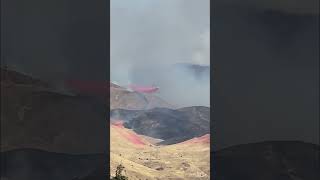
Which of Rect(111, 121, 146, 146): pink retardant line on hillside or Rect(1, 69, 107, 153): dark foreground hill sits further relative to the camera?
Rect(111, 121, 146, 146): pink retardant line on hillside

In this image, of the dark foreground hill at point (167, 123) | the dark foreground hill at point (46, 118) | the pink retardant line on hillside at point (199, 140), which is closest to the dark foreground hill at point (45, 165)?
the dark foreground hill at point (46, 118)

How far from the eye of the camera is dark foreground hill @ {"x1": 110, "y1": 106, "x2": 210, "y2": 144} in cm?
792

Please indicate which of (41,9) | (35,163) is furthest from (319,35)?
(35,163)

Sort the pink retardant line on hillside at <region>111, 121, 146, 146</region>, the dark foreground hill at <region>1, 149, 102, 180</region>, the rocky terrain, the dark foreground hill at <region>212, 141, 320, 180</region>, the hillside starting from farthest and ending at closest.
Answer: the pink retardant line on hillside at <region>111, 121, 146, 146</region> → the rocky terrain → the hillside → the dark foreground hill at <region>212, 141, 320, 180</region> → the dark foreground hill at <region>1, 149, 102, 180</region>

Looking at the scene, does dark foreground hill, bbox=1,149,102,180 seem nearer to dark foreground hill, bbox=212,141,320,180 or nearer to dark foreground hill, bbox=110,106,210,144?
dark foreground hill, bbox=212,141,320,180

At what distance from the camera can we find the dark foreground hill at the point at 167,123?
792cm

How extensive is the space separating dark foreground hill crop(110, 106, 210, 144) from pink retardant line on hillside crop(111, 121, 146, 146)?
12 centimetres

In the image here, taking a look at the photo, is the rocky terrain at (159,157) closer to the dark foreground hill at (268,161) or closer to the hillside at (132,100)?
the hillside at (132,100)

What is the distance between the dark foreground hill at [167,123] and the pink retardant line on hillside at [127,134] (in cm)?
12

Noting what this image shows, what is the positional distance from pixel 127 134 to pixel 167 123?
1.01 m

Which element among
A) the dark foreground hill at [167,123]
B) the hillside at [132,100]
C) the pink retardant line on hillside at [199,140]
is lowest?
the pink retardant line on hillside at [199,140]

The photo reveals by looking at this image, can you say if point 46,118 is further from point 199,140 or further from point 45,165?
point 199,140

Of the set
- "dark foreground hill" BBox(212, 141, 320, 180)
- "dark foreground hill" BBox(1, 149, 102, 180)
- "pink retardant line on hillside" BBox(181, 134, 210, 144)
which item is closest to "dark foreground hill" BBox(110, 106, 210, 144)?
"pink retardant line on hillside" BBox(181, 134, 210, 144)

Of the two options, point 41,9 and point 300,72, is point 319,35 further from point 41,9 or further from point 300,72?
point 41,9
